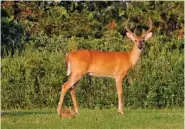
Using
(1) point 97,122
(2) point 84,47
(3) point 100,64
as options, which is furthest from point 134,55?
(2) point 84,47

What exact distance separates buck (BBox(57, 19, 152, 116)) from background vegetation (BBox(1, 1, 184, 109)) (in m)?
3.00

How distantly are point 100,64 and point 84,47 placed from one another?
5.00 m

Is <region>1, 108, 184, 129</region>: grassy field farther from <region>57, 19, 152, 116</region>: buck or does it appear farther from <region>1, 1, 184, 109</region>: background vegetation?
A: <region>1, 1, 184, 109</region>: background vegetation

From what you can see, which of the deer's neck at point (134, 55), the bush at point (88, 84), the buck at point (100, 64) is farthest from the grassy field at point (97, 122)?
the bush at point (88, 84)

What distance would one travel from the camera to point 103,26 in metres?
22.2

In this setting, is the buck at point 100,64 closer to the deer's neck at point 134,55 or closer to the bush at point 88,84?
the deer's neck at point 134,55

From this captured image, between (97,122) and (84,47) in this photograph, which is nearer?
(97,122)

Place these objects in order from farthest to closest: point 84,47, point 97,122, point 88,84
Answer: point 84,47, point 88,84, point 97,122

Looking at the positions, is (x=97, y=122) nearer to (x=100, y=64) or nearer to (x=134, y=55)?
(x=100, y=64)

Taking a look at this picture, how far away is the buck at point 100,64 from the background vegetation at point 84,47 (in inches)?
118

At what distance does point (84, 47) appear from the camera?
18.2 meters

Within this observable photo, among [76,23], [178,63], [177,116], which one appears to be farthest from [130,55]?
[76,23]

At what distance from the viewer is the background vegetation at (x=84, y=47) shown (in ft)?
54.0

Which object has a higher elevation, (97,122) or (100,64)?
(100,64)
